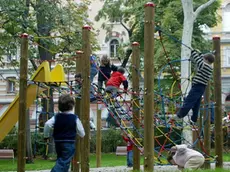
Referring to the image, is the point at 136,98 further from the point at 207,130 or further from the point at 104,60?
the point at 104,60

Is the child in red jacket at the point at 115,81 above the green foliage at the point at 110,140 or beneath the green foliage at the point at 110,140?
above

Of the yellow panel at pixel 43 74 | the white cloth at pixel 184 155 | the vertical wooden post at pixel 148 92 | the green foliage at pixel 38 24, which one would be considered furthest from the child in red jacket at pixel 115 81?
the green foliage at pixel 38 24

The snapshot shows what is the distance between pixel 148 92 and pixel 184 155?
66.7 inches

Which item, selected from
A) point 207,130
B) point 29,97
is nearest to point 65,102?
point 207,130

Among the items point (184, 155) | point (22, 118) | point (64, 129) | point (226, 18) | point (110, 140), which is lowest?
point (110, 140)

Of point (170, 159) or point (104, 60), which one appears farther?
point (104, 60)

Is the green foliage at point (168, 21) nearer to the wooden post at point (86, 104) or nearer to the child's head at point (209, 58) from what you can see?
the child's head at point (209, 58)

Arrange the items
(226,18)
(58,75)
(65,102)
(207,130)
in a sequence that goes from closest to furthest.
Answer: (65,102), (58,75), (207,130), (226,18)

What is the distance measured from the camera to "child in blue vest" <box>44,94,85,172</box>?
8.04 m

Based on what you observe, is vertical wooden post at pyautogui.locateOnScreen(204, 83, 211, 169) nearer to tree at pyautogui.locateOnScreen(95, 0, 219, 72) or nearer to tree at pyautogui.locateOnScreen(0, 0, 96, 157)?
tree at pyautogui.locateOnScreen(0, 0, 96, 157)

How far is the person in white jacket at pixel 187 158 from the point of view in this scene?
9.33 m

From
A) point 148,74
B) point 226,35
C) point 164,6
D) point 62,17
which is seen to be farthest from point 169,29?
point 148,74

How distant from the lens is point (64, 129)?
8094 millimetres

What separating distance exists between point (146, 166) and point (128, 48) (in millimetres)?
20899
